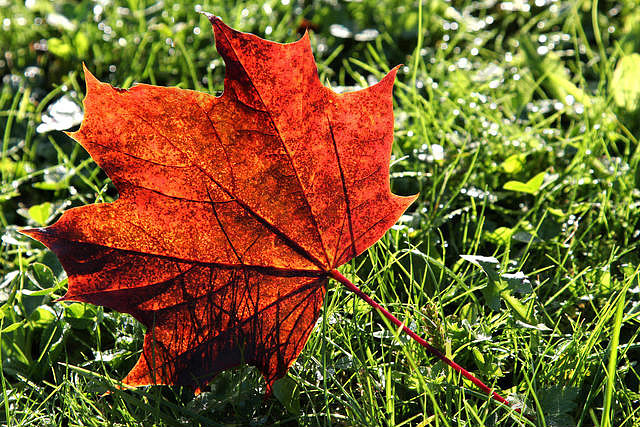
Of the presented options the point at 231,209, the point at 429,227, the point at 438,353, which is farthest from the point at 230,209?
the point at 429,227

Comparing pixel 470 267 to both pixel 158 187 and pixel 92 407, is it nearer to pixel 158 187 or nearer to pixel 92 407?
pixel 158 187

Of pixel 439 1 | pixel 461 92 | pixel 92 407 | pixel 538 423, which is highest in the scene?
pixel 439 1

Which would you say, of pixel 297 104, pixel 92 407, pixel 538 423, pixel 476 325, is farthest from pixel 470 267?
pixel 92 407

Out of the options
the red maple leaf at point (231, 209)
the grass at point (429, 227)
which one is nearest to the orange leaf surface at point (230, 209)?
the red maple leaf at point (231, 209)

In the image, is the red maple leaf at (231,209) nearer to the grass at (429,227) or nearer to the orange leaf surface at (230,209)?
the orange leaf surface at (230,209)

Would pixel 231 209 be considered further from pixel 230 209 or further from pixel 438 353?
pixel 438 353

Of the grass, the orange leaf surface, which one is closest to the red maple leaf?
the orange leaf surface

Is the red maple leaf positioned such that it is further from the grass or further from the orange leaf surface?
the grass
